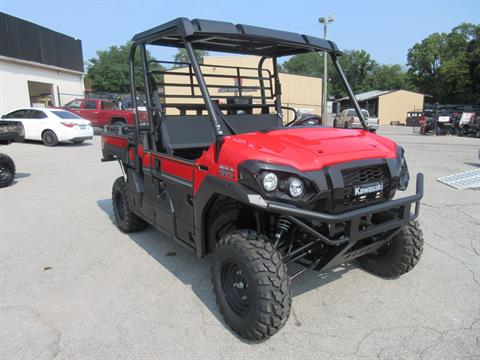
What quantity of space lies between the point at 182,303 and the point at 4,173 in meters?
6.45

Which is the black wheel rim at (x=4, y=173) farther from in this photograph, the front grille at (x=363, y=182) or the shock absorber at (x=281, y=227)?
the front grille at (x=363, y=182)

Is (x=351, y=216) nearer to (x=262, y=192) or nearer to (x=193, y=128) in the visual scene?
(x=262, y=192)

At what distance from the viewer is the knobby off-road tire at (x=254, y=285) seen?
252 cm

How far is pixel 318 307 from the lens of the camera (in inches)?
124

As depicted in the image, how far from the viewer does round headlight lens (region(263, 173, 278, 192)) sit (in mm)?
2459

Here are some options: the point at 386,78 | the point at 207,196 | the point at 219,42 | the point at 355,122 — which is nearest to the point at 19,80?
the point at 355,122

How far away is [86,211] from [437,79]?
2338 inches

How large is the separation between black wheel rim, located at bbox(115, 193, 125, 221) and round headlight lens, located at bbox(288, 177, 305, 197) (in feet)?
10.2

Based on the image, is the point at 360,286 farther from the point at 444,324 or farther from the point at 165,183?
the point at 165,183

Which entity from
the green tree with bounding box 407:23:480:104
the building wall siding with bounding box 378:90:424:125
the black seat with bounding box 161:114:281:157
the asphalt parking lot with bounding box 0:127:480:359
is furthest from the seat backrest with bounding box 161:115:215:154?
the green tree with bounding box 407:23:480:104

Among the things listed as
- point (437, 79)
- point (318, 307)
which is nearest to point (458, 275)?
point (318, 307)

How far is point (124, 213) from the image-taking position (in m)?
4.93

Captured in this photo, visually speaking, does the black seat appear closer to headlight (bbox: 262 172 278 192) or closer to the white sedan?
headlight (bbox: 262 172 278 192)

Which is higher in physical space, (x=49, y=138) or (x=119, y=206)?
(x=49, y=138)
